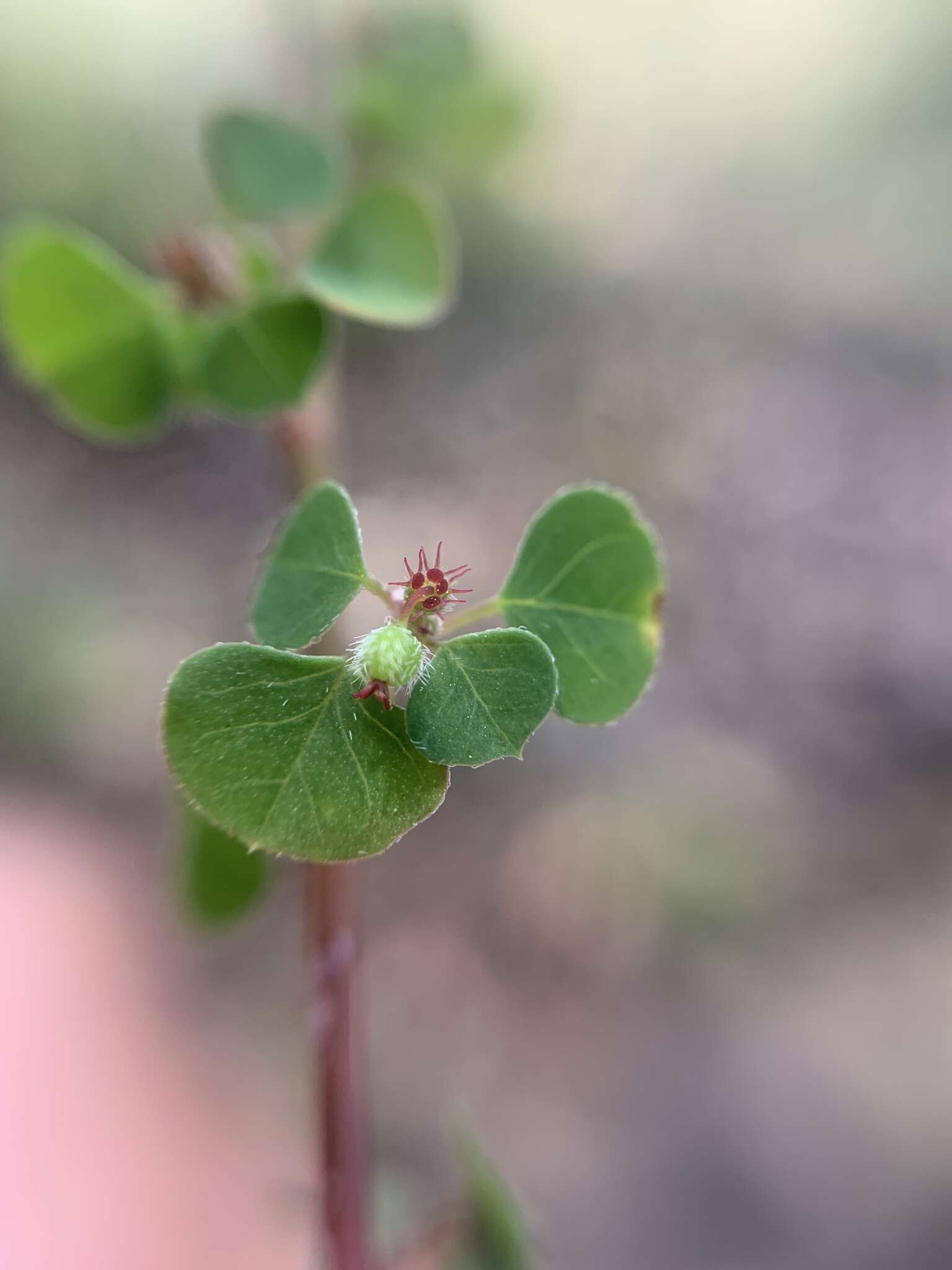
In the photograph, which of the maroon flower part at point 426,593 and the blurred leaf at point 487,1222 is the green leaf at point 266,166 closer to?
the maroon flower part at point 426,593

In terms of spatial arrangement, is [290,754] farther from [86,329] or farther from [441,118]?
[441,118]

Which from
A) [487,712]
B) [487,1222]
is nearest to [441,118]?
[487,712]

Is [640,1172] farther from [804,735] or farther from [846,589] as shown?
[846,589]

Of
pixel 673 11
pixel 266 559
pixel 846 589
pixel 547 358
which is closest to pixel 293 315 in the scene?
pixel 266 559

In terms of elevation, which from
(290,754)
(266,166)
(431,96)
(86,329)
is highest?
(431,96)

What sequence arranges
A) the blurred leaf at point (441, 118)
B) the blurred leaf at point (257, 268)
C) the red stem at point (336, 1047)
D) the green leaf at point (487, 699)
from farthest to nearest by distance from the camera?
the blurred leaf at point (441, 118)
the blurred leaf at point (257, 268)
the red stem at point (336, 1047)
the green leaf at point (487, 699)

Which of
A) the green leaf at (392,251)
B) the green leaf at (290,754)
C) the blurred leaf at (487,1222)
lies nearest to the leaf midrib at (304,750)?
the green leaf at (290,754)
